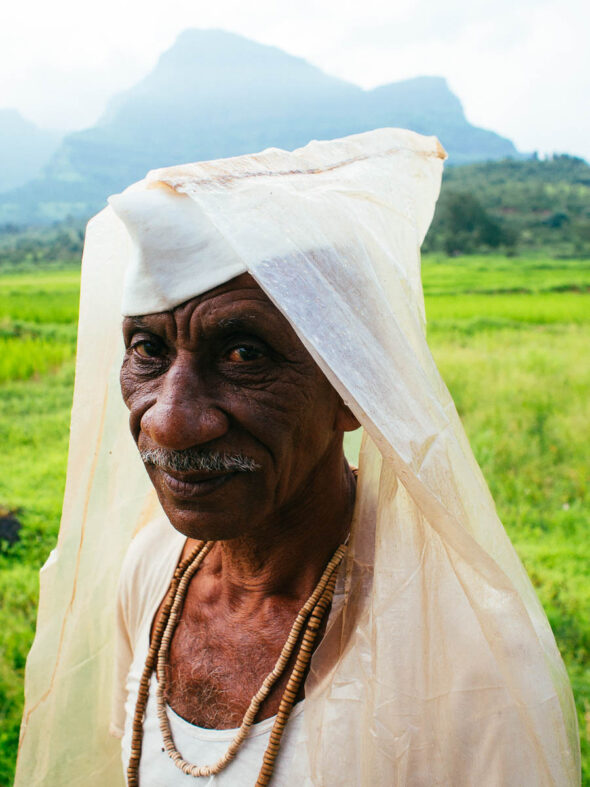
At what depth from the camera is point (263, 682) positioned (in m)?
1.45

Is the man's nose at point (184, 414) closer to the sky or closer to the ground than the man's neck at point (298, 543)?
closer to the sky

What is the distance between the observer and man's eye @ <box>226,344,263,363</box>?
1323 millimetres

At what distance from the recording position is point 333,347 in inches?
47.0

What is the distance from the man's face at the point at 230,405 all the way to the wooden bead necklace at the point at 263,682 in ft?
0.70

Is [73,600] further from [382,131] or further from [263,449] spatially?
[382,131]

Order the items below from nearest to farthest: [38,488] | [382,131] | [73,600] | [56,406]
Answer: [382,131], [73,600], [38,488], [56,406]

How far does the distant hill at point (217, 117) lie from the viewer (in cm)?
10588

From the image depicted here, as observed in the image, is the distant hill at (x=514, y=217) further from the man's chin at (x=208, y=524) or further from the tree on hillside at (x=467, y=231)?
the man's chin at (x=208, y=524)

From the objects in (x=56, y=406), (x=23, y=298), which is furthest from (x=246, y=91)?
(x=56, y=406)

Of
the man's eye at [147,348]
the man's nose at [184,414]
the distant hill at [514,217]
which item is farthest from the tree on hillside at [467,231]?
the man's nose at [184,414]

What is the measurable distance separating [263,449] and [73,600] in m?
0.93

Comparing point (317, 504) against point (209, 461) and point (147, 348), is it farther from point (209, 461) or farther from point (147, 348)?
point (147, 348)

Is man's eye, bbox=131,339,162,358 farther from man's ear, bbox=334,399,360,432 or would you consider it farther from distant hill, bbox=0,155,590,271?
distant hill, bbox=0,155,590,271

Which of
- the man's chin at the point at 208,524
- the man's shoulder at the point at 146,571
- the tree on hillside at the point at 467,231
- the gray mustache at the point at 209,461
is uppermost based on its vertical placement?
the tree on hillside at the point at 467,231
